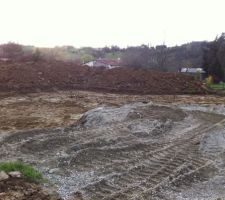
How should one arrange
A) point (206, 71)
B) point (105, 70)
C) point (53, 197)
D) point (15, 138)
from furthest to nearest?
point (206, 71)
point (105, 70)
point (15, 138)
point (53, 197)

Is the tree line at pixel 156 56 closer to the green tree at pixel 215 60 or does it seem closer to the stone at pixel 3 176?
the green tree at pixel 215 60

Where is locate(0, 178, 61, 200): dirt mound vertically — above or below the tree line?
below

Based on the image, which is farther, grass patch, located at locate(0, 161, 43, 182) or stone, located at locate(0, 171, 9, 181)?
grass patch, located at locate(0, 161, 43, 182)

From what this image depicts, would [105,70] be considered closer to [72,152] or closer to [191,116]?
[191,116]

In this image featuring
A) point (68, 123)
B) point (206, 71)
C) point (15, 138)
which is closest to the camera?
point (15, 138)

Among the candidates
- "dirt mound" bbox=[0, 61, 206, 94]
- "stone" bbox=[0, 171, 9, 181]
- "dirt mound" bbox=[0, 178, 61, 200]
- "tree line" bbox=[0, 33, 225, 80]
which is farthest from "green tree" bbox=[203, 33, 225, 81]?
A: "dirt mound" bbox=[0, 178, 61, 200]

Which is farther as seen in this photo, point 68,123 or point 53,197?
point 68,123

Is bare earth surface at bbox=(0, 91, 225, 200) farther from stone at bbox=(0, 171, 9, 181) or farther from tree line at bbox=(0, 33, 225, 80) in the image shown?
tree line at bbox=(0, 33, 225, 80)

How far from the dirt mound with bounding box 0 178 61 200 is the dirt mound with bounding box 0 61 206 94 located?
59.8 feet

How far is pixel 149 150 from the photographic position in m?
13.0

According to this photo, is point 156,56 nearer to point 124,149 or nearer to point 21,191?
point 124,149

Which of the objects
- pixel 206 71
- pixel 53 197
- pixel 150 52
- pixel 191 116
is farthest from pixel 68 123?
pixel 150 52

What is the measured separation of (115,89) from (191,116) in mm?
10858

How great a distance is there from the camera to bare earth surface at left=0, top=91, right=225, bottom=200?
985 cm
